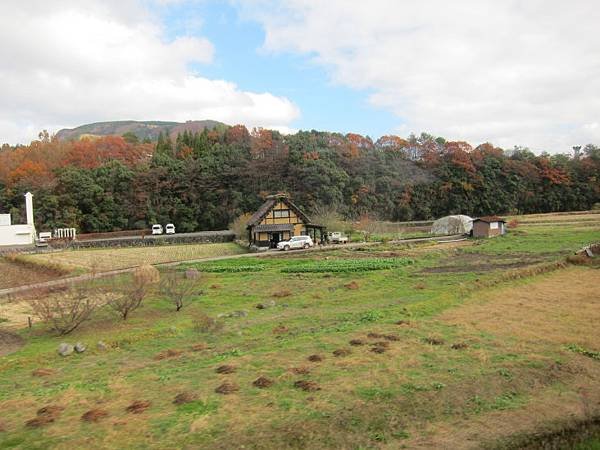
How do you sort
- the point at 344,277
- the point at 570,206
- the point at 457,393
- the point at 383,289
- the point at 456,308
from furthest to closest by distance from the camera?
the point at 570,206 < the point at 344,277 < the point at 383,289 < the point at 456,308 < the point at 457,393

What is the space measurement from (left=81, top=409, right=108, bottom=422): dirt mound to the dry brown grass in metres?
9.72

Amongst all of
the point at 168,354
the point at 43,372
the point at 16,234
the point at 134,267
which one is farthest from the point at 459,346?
the point at 16,234

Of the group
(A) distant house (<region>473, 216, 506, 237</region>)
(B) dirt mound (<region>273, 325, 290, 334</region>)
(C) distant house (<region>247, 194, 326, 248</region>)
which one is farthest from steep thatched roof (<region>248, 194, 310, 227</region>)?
(B) dirt mound (<region>273, 325, 290, 334</region>)

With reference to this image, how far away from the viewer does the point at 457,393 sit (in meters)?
8.68

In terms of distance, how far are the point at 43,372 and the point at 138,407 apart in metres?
3.96

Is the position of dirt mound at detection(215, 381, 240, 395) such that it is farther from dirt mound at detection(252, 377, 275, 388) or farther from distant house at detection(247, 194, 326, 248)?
distant house at detection(247, 194, 326, 248)

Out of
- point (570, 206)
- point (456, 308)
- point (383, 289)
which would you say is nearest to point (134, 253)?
point (383, 289)

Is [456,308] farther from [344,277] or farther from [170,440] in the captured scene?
[170,440]

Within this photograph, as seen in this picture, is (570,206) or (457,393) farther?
(570,206)

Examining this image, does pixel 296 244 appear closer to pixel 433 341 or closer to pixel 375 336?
pixel 375 336

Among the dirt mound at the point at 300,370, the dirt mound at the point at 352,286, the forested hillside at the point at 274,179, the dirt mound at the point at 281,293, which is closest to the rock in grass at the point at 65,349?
the dirt mound at the point at 300,370

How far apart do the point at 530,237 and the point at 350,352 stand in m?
31.2

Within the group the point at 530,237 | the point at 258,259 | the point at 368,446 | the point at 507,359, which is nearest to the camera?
the point at 368,446

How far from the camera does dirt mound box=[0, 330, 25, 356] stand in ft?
43.7
